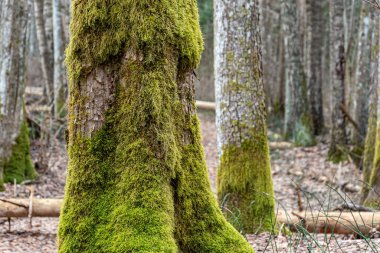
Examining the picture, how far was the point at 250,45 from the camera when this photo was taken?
6.98 metres

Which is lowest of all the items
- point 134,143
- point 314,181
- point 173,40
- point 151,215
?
point 314,181

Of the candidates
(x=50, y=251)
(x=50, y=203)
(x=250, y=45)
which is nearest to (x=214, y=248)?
(x=50, y=251)

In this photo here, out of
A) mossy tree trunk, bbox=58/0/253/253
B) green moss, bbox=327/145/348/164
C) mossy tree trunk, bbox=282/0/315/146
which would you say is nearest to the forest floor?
green moss, bbox=327/145/348/164

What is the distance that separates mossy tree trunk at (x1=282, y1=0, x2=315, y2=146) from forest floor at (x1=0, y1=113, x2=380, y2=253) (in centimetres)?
75

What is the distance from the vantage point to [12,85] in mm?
9930

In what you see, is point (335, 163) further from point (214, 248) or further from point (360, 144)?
point (214, 248)

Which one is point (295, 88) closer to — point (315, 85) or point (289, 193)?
point (315, 85)

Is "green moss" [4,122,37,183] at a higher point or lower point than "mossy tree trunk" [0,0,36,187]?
lower

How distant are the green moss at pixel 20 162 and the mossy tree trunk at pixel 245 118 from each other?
518cm

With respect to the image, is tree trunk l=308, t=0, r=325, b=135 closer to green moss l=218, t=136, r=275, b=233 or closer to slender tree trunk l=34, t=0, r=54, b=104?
slender tree trunk l=34, t=0, r=54, b=104

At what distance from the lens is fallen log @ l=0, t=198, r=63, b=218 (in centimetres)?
727

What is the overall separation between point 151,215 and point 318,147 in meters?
13.7

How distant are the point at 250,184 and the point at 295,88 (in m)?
11.2

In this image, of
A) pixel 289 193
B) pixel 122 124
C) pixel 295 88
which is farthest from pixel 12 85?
pixel 295 88
